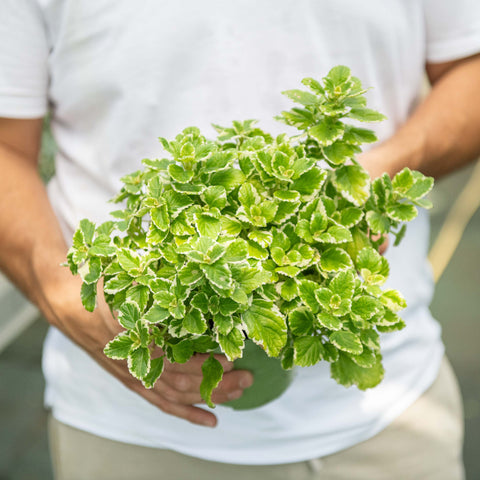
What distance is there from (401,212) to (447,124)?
1.55 feet

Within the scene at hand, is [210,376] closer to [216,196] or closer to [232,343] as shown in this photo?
[232,343]

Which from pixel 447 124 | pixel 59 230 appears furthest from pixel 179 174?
pixel 447 124

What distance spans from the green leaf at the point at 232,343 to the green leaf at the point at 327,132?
0.26m

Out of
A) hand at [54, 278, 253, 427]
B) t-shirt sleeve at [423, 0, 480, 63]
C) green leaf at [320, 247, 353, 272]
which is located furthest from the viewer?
t-shirt sleeve at [423, 0, 480, 63]

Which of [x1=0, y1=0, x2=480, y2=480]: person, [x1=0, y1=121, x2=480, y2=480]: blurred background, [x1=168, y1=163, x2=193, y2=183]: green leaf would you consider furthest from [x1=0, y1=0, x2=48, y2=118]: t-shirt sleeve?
[x1=0, y1=121, x2=480, y2=480]: blurred background

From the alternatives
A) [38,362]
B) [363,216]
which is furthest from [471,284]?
[363,216]

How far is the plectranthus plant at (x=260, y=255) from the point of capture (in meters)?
0.65

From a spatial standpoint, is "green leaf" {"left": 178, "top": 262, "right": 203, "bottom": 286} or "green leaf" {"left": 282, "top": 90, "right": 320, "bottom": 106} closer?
"green leaf" {"left": 178, "top": 262, "right": 203, "bottom": 286}

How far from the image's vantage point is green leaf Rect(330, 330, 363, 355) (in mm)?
667

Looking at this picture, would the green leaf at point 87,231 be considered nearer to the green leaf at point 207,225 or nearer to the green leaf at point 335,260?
the green leaf at point 207,225

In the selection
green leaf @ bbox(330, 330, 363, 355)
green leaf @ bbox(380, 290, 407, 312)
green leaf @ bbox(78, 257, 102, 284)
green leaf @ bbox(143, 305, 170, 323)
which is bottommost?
green leaf @ bbox(380, 290, 407, 312)

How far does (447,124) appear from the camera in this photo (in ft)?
3.72

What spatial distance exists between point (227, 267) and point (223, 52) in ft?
1.72

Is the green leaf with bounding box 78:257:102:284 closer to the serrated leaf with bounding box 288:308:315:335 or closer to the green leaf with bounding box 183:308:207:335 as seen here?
the green leaf with bounding box 183:308:207:335
